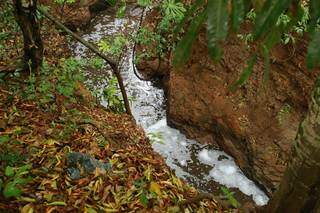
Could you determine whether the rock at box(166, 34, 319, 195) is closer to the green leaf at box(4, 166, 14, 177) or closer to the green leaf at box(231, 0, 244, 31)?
the green leaf at box(4, 166, 14, 177)

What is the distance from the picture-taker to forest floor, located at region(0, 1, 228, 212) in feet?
10.1

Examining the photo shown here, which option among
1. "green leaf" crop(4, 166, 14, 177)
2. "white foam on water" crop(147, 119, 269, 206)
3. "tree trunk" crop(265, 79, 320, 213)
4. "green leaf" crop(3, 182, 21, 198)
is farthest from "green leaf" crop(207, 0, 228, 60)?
"white foam on water" crop(147, 119, 269, 206)

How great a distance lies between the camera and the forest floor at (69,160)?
10.1ft

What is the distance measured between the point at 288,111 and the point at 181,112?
1.87 metres

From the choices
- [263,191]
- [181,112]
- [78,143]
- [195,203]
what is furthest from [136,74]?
[195,203]

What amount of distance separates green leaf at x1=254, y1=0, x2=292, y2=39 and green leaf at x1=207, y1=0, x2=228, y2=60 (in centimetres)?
15

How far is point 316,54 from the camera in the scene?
120cm

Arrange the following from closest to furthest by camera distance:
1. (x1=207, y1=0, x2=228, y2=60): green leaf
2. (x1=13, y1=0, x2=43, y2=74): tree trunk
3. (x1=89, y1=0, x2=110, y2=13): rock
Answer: (x1=207, y1=0, x2=228, y2=60): green leaf → (x1=13, y1=0, x2=43, y2=74): tree trunk → (x1=89, y1=0, x2=110, y2=13): rock

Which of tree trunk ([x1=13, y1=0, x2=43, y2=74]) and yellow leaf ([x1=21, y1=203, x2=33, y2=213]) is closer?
yellow leaf ([x1=21, y1=203, x2=33, y2=213])

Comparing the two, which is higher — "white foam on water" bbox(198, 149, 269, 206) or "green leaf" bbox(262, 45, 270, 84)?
"green leaf" bbox(262, 45, 270, 84)

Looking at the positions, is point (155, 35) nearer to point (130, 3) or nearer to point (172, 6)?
point (172, 6)

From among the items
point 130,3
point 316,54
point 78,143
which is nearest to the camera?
point 316,54

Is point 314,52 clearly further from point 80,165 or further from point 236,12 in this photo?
point 80,165

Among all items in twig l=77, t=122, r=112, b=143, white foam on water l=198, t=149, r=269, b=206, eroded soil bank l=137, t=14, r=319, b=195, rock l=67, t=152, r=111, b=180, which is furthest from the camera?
eroded soil bank l=137, t=14, r=319, b=195
